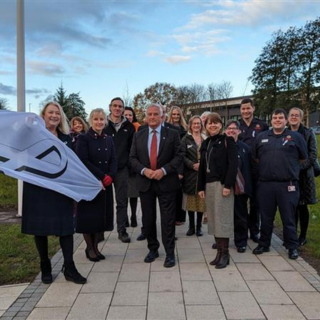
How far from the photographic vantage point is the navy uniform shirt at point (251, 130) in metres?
6.25

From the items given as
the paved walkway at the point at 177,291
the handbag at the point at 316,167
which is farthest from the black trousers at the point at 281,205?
the handbag at the point at 316,167

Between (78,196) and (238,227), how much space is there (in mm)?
2606

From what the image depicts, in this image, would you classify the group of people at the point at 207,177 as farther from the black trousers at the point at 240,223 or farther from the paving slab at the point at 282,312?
the paving slab at the point at 282,312

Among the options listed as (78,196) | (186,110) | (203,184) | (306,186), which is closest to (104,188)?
(78,196)

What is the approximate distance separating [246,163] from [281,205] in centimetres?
78

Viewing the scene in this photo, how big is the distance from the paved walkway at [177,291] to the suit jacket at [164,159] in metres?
1.08

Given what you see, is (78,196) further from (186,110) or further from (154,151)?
(186,110)

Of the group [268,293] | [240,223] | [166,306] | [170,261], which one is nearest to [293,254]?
[240,223]

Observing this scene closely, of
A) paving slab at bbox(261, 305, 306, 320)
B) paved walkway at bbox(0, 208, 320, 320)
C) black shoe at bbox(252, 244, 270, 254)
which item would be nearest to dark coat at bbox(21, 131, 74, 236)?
paved walkway at bbox(0, 208, 320, 320)

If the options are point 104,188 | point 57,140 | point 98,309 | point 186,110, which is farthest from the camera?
point 186,110

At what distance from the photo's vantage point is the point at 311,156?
5586mm

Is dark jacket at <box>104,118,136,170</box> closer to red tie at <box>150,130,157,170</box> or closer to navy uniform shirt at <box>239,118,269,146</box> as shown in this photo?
red tie at <box>150,130,157,170</box>

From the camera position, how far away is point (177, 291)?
423 centimetres

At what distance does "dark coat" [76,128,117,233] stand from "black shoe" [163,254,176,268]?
35.7 inches
